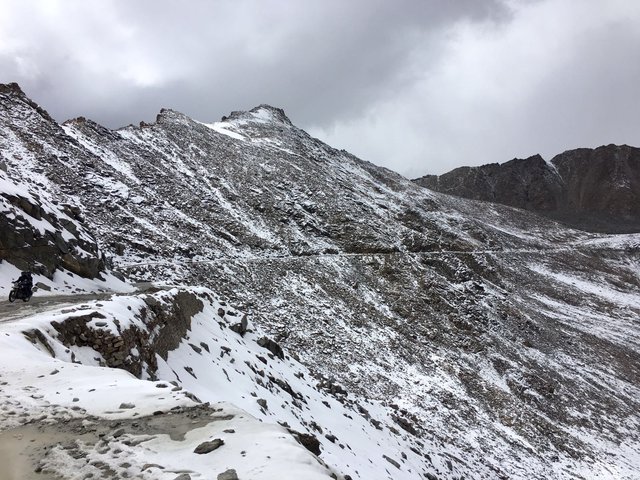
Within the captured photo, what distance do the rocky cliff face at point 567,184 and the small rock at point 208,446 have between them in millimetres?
137286

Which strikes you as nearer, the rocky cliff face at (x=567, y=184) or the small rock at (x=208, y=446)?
the small rock at (x=208, y=446)

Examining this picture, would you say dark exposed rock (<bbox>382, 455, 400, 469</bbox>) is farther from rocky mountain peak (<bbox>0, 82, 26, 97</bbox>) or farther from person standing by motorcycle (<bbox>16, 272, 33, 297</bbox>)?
rocky mountain peak (<bbox>0, 82, 26, 97</bbox>)

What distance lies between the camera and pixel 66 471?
508 centimetres

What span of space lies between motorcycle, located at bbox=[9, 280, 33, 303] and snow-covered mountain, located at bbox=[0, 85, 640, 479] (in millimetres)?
3574

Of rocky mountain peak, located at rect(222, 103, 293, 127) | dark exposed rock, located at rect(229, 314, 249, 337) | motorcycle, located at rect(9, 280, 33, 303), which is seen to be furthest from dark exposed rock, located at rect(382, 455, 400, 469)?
rocky mountain peak, located at rect(222, 103, 293, 127)

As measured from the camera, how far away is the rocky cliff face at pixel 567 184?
5069 inches

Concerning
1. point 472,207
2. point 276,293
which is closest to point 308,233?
point 276,293

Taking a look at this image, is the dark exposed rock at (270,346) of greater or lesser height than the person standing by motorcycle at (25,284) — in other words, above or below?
below

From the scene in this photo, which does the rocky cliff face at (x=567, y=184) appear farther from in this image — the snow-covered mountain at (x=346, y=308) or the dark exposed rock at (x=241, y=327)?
the dark exposed rock at (x=241, y=327)

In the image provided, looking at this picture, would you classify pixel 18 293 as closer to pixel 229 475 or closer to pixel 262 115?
pixel 229 475

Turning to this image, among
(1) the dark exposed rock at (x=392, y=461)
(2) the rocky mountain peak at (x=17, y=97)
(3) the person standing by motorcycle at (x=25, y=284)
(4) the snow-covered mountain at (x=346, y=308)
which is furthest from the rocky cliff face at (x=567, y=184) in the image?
(3) the person standing by motorcycle at (x=25, y=284)

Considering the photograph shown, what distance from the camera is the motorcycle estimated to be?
14000 millimetres

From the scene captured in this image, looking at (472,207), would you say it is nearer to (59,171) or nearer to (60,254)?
(59,171)

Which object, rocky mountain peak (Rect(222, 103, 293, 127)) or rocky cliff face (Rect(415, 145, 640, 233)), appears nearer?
rocky mountain peak (Rect(222, 103, 293, 127))
